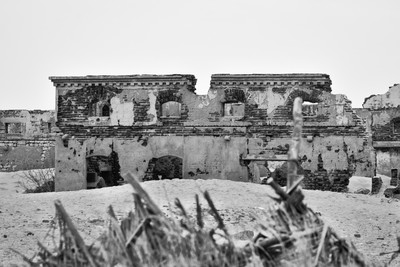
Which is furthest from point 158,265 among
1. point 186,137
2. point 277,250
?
point 186,137

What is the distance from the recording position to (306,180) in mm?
21047

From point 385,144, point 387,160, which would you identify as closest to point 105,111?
point 385,144

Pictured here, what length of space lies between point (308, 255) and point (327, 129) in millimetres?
16511

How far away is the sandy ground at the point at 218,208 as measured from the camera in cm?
1275

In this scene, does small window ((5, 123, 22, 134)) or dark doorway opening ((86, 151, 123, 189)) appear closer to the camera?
dark doorway opening ((86, 151, 123, 189))

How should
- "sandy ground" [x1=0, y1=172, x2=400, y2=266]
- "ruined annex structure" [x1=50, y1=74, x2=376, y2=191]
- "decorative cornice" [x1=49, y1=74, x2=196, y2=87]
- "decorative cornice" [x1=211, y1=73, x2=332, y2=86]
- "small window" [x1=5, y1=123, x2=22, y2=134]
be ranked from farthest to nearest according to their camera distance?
"small window" [x1=5, y1=123, x2=22, y2=134] < "decorative cornice" [x1=49, y1=74, x2=196, y2=87] < "decorative cornice" [x1=211, y1=73, x2=332, y2=86] < "ruined annex structure" [x1=50, y1=74, x2=376, y2=191] < "sandy ground" [x1=0, y1=172, x2=400, y2=266]

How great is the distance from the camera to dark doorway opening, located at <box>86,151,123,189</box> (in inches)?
842

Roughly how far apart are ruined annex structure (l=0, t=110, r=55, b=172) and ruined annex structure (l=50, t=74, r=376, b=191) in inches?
385

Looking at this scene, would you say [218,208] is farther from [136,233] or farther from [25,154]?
[25,154]

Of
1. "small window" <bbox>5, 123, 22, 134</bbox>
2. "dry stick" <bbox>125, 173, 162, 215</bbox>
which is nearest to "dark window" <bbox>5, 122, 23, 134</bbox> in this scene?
"small window" <bbox>5, 123, 22, 134</bbox>

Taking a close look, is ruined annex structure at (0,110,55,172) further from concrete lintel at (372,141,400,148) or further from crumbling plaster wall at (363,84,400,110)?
crumbling plaster wall at (363,84,400,110)

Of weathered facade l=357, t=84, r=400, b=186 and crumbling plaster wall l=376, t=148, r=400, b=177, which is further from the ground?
weathered facade l=357, t=84, r=400, b=186

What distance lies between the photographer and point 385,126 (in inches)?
1292

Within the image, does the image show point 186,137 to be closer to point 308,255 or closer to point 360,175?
point 360,175
